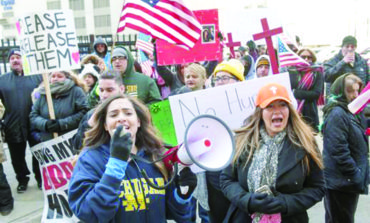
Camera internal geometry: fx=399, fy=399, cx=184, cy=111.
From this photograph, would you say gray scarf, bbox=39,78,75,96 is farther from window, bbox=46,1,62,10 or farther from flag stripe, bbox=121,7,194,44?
window, bbox=46,1,62,10

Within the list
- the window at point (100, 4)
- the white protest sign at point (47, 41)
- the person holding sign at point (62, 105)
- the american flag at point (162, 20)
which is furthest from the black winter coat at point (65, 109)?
the window at point (100, 4)

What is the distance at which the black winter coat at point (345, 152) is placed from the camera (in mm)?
3465

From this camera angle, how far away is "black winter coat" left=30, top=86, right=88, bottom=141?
4.93 m

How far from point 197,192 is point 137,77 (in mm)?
1967

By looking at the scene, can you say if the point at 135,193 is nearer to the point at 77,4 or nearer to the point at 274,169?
the point at 274,169

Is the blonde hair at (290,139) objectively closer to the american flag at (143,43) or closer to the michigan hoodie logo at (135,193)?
the michigan hoodie logo at (135,193)

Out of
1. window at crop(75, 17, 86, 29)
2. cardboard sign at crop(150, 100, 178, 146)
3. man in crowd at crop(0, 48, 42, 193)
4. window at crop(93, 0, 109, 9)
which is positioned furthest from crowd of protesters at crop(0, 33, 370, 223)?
window at crop(75, 17, 86, 29)

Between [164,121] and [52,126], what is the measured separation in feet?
5.83

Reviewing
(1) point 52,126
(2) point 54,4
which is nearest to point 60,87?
(1) point 52,126

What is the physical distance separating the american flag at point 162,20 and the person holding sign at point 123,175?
1.97 meters

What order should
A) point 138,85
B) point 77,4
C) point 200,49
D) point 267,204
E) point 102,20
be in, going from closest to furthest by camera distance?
point 267,204, point 138,85, point 200,49, point 102,20, point 77,4

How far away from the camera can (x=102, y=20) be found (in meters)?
52.7

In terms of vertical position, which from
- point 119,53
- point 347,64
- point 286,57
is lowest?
point 347,64

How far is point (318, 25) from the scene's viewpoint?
4538cm
